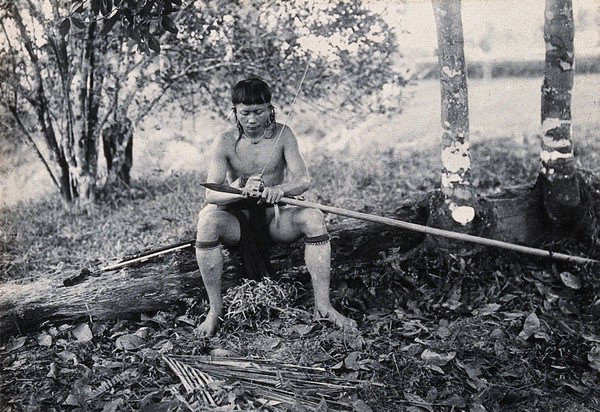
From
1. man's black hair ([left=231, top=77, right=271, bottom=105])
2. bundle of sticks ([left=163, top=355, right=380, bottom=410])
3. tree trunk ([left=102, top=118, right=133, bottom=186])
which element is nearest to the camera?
bundle of sticks ([left=163, top=355, right=380, bottom=410])

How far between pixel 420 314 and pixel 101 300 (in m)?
1.71

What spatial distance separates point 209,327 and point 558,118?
7.58ft

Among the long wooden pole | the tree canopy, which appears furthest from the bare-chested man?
the tree canopy

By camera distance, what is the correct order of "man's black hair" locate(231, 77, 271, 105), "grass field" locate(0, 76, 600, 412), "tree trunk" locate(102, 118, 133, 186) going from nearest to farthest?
"grass field" locate(0, 76, 600, 412), "man's black hair" locate(231, 77, 271, 105), "tree trunk" locate(102, 118, 133, 186)

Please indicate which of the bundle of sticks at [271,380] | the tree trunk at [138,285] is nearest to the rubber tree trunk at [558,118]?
the tree trunk at [138,285]

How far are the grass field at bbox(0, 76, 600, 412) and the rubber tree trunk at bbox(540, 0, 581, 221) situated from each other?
0.33ft

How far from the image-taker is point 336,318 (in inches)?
124

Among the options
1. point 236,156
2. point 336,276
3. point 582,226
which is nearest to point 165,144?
point 236,156

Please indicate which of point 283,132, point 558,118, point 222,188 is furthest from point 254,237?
point 558,118

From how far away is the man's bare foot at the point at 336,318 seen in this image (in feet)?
10.3

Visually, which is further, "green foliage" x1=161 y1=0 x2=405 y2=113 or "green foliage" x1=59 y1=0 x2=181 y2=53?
"green foliage" x1=161 y1=0 x2=405 y2=113

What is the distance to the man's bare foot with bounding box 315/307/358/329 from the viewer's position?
3.13 meters

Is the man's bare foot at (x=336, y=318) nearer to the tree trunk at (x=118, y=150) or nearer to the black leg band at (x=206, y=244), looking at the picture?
the black leg band at (x=206, y=244)

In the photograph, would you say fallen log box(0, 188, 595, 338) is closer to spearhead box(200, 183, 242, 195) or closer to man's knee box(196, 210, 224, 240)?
man's knee box(196, 210, 224, 240)
